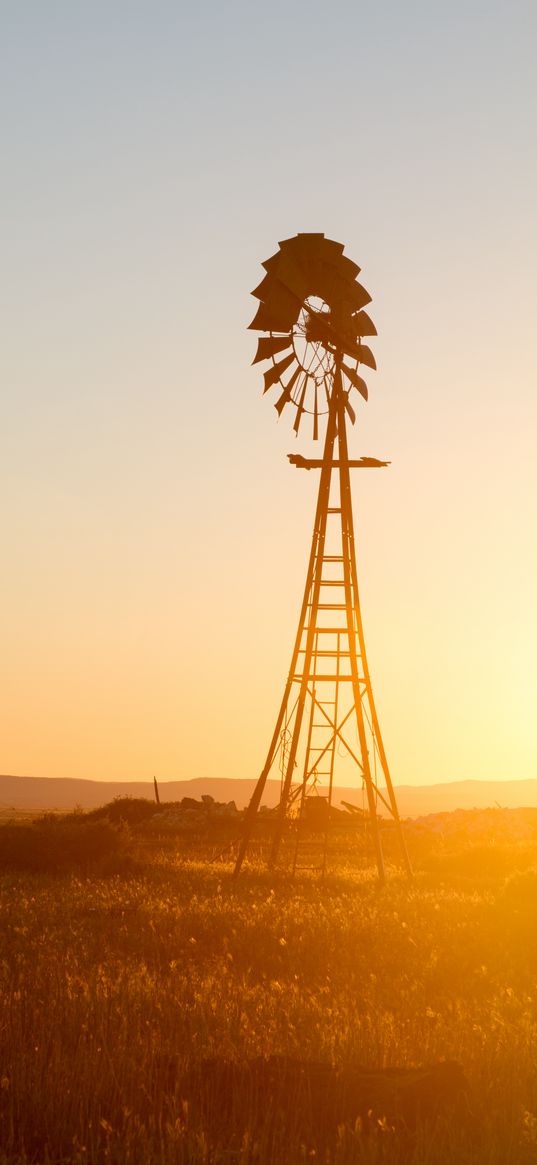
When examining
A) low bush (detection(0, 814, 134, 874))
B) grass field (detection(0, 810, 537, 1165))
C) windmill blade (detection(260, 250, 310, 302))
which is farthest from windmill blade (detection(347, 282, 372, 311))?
low bush (detection(0, 814, 134, 874))

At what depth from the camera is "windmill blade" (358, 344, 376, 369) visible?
1108 inches

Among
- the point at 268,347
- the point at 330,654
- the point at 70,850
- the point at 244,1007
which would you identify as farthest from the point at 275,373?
the point at 244,1007

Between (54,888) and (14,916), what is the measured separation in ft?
17.0

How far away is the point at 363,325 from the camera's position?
28234 mm

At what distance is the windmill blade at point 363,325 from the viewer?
28.1 metres

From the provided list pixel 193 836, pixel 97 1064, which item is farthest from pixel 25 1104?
pixel 193 836

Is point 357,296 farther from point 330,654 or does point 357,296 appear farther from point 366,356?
point 330,654

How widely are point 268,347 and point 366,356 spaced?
2.47 m

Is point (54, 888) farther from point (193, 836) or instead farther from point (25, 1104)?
point (193, 836)

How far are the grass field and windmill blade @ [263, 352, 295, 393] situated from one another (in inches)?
450

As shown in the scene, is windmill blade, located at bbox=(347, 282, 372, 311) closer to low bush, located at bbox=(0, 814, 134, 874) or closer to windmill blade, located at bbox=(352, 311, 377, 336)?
windmill blade, located at bbox=(352, 311, 377, 336)

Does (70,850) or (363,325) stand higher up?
(363,325)

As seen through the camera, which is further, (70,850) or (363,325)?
(70,850)

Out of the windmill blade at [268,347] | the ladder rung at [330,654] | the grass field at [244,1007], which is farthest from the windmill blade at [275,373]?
the grass field at [244,1007]
